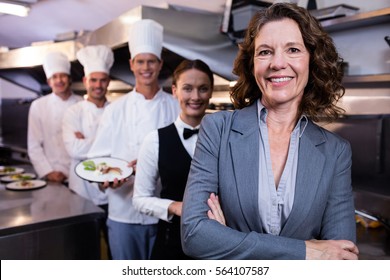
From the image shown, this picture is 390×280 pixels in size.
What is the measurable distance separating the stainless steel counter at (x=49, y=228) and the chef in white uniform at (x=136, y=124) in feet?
0.33

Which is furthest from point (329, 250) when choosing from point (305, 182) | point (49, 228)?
point (49, 228)

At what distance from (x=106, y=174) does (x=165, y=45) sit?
0.55 meters

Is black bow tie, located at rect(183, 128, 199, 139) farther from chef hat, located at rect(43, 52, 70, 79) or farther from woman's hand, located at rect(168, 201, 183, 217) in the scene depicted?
chef hat, located at rect(43, 52, 70, 79)

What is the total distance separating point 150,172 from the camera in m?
1.19

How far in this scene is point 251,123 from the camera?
0.82 metres

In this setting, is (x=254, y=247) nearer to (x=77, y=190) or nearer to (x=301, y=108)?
(x=301, y=108)

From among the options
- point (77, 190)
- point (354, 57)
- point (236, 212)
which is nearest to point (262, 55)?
point (236, 212)

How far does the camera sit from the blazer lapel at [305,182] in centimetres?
77

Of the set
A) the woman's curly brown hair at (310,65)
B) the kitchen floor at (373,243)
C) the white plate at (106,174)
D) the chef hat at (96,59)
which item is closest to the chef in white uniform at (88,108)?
the chef hat at (96,59)
